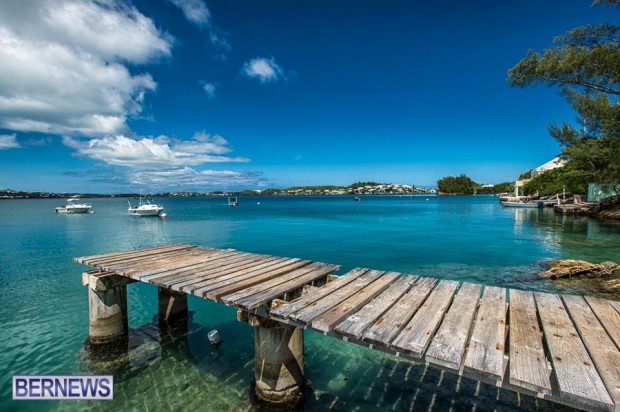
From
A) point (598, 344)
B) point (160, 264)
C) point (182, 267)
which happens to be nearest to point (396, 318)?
point (598, 344)

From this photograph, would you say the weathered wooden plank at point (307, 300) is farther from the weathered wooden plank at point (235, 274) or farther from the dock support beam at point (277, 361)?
the weathered wooden plank at point (235, 274)

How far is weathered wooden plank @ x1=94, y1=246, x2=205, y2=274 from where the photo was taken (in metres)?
7.32

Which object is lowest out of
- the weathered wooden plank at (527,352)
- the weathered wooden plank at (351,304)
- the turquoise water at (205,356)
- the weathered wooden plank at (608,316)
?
the turquoise water at (205,356)

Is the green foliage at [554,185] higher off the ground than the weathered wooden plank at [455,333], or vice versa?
the green foliage at [554,185]

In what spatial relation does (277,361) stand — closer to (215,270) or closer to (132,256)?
(215,270)

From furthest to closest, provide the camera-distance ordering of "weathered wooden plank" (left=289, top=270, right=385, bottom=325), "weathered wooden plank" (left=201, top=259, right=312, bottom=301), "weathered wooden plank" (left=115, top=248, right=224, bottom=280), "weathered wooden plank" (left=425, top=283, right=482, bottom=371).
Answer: "weathered wooden plank" (left=115, top=248, right=224, bottom=280)
"weathered wooden plank" (left=201, top=259, right=312, bottom=301)
"weathered wooden plank" (left=289, top=270, right=385, bottom=325)
"weathered wooden plank" (left=425, top=283, right=482, bottom=371)

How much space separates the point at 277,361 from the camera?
224 inches

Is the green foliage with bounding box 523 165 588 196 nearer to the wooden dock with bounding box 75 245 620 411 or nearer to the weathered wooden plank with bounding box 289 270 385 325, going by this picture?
the wooden dock with bounding box 75 245 620 411

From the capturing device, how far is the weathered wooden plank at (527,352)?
2941mm

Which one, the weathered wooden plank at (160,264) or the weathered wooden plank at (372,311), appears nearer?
the weathered wooden plank at (372,311)

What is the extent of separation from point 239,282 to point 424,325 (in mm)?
3467

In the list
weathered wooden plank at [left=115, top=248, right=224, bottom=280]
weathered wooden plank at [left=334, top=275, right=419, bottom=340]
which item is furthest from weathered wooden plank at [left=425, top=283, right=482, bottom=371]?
weathered wooden plank at [left=115, top=248, right=224, bottom=280]

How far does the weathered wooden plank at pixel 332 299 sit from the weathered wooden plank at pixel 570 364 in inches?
102

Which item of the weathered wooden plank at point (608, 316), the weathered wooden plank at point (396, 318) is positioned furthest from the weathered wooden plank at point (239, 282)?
the weathered wooden plank at point (608, 316)
